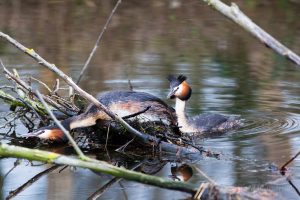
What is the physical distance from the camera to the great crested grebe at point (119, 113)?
5574mm

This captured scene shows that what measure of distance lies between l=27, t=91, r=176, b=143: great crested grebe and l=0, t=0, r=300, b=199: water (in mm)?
390

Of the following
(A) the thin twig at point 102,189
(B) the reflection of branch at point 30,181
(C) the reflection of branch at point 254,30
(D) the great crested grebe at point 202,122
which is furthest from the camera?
(D) the great crested grebe at point 202,122

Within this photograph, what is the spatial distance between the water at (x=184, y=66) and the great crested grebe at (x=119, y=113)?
0.39m

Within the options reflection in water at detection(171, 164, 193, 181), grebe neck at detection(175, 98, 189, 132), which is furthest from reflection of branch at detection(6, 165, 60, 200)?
grebe neck at detection(175, 98, 189, 132)

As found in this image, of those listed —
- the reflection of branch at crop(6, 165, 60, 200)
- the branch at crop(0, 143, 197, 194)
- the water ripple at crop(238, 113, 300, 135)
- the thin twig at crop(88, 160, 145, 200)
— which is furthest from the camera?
the water ripple at crop(238, 113, 300, 135)

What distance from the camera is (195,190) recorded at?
12.5 feet

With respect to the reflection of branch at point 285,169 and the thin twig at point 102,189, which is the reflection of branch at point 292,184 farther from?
the thin twig at point 102,189

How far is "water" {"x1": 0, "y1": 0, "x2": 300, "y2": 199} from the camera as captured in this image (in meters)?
4.77

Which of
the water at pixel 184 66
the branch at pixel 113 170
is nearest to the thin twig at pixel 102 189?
the water at pixel 184 66

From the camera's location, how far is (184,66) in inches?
348

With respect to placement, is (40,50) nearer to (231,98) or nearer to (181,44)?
(181,44)

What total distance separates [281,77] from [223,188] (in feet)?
14.4

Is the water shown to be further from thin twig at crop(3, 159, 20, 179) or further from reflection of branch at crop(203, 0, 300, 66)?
reflection of branch at crop(203, 0, 300, 66)

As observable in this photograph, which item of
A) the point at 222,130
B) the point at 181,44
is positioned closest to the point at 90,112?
the point at 222,130
